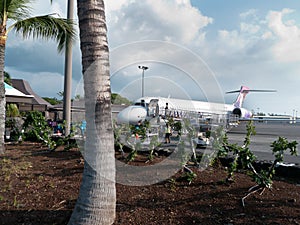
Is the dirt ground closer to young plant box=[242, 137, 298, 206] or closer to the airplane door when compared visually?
young plant box=[242, 137, 298, 206]

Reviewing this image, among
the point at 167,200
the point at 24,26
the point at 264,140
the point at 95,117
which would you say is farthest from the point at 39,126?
the point at 264,140

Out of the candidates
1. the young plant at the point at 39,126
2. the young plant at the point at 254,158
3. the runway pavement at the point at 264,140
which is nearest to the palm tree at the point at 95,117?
the young plant at the point at 254,158

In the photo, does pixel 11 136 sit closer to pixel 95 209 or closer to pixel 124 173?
pixel 124 173

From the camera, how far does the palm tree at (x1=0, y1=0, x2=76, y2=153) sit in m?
6.88

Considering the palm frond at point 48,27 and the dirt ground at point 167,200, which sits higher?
the palm frond at point 48,27

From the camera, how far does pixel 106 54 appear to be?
2.75 metres

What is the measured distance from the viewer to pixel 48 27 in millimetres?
7559

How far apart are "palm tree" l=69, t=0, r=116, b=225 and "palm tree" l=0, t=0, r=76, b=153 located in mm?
5237

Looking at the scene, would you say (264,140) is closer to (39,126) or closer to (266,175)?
(266,175)

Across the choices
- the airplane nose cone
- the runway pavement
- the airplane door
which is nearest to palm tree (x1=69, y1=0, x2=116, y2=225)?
the runway pavement

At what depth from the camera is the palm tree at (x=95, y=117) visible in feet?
8.74

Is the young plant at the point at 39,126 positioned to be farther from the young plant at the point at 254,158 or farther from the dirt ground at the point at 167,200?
the young plant at the point at 254,158

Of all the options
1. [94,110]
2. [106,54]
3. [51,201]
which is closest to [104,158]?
[94,110]

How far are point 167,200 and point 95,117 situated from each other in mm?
1568
